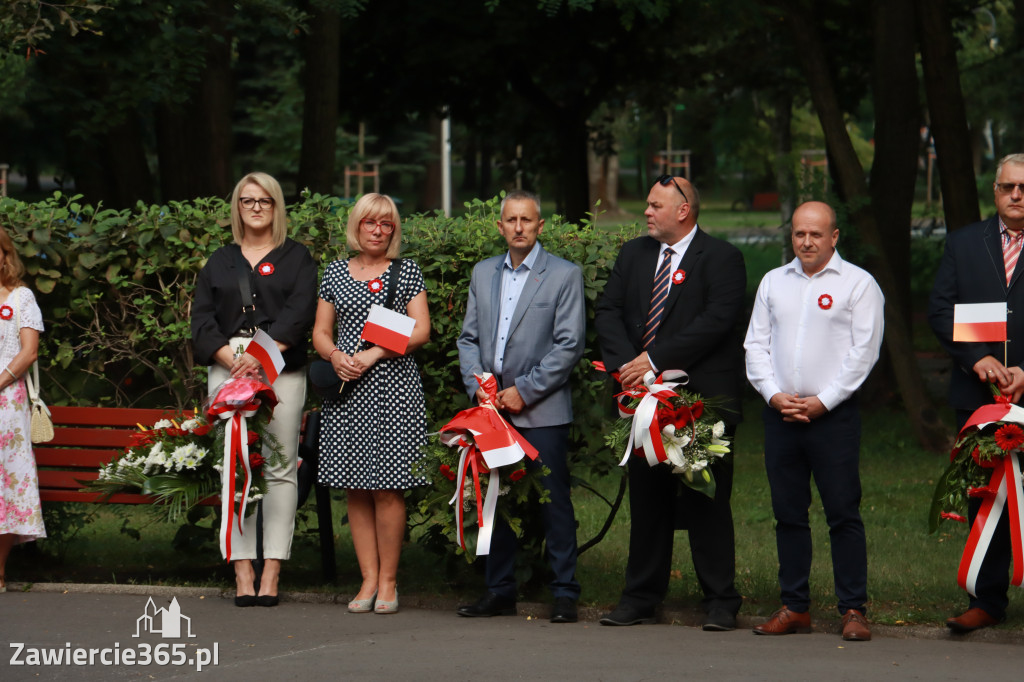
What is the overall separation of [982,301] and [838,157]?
536 cm

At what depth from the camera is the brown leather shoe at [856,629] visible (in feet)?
20.5

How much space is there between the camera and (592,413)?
7113 mm

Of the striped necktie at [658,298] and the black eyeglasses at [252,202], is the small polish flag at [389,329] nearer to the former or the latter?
the black eyeglasses at [252,202]

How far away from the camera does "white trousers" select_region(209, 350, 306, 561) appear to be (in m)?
7.14

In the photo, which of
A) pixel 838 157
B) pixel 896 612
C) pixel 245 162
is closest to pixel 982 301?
pixel 896 612

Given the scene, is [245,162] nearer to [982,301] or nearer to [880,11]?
[880,11]

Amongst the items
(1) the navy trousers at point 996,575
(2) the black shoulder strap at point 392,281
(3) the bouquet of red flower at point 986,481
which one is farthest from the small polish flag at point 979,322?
(2) the black shoulder strap at point 392,281

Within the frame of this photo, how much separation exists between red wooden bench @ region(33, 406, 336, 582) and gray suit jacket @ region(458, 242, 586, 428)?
4.88 ft

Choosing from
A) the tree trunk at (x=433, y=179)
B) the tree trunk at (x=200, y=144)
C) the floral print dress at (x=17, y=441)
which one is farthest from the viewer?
the tree trunk at (x=433, y=179)

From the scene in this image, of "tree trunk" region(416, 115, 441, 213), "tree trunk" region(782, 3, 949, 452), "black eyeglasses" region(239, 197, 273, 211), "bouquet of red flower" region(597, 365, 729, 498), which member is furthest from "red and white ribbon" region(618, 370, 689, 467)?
"tree trunk" region(416, 115, 441, 213)

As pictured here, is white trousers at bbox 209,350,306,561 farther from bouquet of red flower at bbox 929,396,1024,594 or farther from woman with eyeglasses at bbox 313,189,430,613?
bouquet of red flower at bbox 929,396,1024,594

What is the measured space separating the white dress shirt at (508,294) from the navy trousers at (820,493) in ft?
4.40

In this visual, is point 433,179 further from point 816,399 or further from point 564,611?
point 816,399

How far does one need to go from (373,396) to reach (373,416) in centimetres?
10
